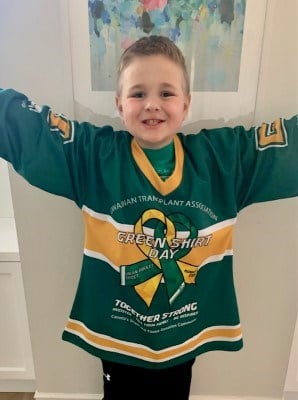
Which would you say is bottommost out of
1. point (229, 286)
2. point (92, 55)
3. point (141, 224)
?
point (229, 286)

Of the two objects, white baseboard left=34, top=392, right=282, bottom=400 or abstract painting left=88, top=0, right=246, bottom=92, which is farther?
white baseboard left=34, top=392, right=282, bottom=400

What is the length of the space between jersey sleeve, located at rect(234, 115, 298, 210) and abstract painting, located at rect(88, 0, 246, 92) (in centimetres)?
14

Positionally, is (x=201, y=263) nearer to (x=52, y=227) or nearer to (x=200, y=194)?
(x=200, y=194)

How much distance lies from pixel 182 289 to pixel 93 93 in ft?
1.60

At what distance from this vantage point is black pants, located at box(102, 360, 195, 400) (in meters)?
1.11

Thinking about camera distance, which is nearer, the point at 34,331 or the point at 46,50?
the point at 46,50

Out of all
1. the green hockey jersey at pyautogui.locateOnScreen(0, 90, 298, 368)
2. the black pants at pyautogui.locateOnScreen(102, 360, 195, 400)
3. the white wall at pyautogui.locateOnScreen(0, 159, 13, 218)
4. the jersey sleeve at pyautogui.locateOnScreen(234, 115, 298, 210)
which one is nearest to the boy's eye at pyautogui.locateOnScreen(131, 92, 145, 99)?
the green hockey jersey at pyautogui.locateOnScreen(0, 90, 298, 368)

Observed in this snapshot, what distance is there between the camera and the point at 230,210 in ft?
3.15

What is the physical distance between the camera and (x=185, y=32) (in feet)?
3.16

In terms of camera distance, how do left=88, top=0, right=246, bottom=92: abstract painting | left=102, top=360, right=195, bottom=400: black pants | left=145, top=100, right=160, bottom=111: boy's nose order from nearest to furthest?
1. left=145, top=100, right=160, bottom=111: boy's nose
2. left=88, top=0, right=246, bottom=92: abstract painting
3. left=102, top=360, right=195, bottom=400: black pants

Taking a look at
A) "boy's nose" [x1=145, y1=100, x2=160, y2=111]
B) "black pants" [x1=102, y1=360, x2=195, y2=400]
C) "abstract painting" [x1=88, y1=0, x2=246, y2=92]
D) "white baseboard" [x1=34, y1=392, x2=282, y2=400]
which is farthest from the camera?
"white baseboard" [x1=34, y1=392, x2=282, y2=400]

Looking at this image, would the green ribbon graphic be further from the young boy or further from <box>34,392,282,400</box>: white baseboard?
<box>34,392,282,400</box>: white baseboard

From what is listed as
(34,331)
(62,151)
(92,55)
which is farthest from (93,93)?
(34,331)

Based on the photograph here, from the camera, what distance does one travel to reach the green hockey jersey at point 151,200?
0.91 meters
